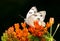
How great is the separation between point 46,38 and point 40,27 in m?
0.17

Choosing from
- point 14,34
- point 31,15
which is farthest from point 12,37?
point 31,15

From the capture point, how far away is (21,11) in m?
4.62

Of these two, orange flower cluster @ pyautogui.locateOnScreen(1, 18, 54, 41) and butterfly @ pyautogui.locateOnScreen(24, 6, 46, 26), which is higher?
butterfly @ pyautogui.locateOnScreen(24, 6, 46, 26)

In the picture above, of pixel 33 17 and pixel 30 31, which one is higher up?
pixel 33 17

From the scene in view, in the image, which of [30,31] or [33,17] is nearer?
[30,31]

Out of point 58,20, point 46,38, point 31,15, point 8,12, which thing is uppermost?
point 8,12

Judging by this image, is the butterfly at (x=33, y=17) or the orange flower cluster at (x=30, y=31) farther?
the butterfly at (x=33, y=17)

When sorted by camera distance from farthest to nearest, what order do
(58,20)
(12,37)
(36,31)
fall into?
1. (58,20)
2. (12,37)
3. (36,31)

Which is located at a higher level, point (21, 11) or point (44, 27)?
point (21, 11)

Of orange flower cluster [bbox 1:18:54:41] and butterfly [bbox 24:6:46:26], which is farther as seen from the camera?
butterfly [bbox 24:6:46:26]

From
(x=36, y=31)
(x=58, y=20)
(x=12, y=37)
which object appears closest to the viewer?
(x=36, y=31)

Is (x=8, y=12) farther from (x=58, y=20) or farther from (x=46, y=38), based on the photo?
(x=46, y=38)

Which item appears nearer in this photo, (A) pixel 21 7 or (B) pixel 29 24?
(B) pixel 29 24

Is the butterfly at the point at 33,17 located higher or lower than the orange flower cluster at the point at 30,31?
higher
